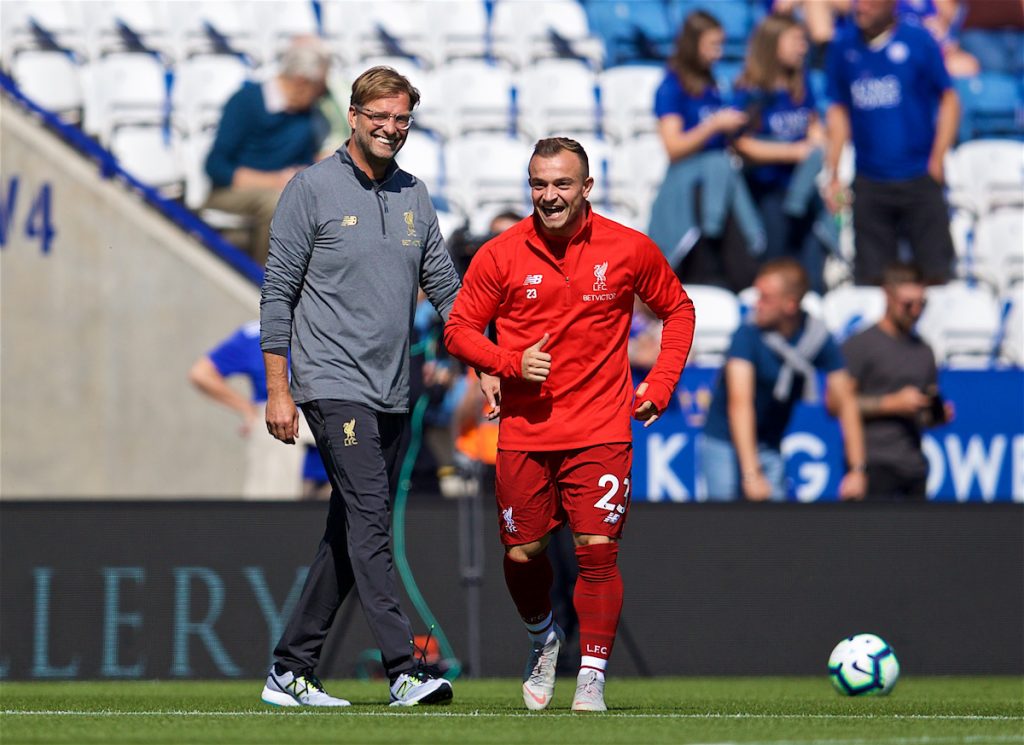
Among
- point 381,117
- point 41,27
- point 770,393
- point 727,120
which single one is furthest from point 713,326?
point 381,117

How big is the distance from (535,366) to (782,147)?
21.9ft

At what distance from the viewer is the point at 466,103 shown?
544 inches

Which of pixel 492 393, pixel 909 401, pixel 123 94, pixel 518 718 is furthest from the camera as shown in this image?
pixel 123 94

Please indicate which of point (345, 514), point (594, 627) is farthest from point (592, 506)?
point (345, 514)

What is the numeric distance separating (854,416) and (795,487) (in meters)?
1.14

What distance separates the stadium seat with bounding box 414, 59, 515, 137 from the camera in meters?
13.8

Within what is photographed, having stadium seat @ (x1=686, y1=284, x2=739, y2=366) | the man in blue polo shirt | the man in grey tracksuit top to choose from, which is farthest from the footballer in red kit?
the man in blue polo shirt

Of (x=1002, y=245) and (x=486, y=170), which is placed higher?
(x=486, y=170)

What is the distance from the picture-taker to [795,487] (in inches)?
419

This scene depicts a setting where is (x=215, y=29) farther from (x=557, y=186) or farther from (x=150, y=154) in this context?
(x=557, y=186)

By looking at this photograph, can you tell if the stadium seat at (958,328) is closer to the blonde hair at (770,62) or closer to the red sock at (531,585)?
the blonde hair at (770,62)

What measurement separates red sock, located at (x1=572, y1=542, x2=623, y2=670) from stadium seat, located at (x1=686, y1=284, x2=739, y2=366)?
5.63 meters

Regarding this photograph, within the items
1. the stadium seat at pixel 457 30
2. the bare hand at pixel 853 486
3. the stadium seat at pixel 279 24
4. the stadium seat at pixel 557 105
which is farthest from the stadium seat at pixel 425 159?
the bare hand at pixel 853 486

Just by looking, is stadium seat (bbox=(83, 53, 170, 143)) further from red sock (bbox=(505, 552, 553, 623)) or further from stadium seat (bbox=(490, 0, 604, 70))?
red sock (bbox=(505, 552, 553, 623))
